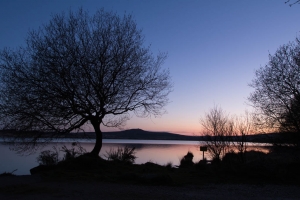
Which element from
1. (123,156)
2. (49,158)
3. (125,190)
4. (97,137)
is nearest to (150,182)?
(125,190)

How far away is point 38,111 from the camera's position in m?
17.1

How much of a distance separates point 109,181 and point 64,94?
19.6 feet

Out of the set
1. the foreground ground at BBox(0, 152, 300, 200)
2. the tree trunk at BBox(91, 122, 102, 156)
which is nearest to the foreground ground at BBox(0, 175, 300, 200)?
the foreground ground at BBox(0, 152, 300, 200)

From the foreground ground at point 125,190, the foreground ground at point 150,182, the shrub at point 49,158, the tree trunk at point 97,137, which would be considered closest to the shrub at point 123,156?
the tree trunk at point 97,137

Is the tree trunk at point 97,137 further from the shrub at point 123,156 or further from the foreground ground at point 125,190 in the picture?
the foreground ground at point 125,190

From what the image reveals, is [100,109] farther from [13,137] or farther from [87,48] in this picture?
[13,137]

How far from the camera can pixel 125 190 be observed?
11594 millimetres

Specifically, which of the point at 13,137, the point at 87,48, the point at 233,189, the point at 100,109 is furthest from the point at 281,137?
the point at 13,137

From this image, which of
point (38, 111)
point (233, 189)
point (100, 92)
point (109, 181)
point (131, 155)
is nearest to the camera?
point (233, 189)

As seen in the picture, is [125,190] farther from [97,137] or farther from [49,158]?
[49,158]


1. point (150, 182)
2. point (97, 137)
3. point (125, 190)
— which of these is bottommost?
point (125, 190)

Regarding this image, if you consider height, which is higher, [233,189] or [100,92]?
[100,92]

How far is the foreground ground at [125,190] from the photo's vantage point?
35.1 feet

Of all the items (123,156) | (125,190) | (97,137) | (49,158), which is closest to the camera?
(125,190)
